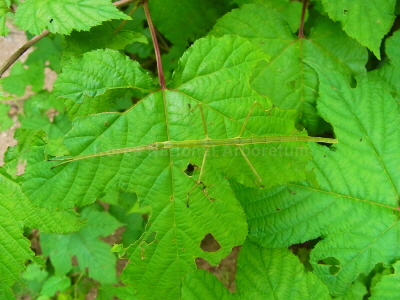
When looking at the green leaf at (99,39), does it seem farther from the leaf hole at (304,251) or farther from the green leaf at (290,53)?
the leaf hole at (304,251)

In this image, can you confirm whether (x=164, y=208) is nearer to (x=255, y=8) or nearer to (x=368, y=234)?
(x=368, y=234)

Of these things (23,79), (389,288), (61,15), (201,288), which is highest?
(61,15)

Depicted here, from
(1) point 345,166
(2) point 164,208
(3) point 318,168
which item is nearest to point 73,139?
→ (2) point 164,208

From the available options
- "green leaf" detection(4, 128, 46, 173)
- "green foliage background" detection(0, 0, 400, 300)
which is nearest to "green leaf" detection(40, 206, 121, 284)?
"green foliage background" detection(0, 0, 400, 300)

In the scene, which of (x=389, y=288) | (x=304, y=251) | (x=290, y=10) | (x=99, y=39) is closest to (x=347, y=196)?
(x=389, y=288)

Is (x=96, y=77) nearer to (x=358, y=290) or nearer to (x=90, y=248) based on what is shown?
(x=90, y=248)

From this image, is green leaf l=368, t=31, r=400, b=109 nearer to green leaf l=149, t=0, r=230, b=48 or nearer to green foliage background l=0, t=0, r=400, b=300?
green foliage background l=0, t=0, r=400, b=300

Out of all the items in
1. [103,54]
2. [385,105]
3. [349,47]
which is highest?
[103,54]
